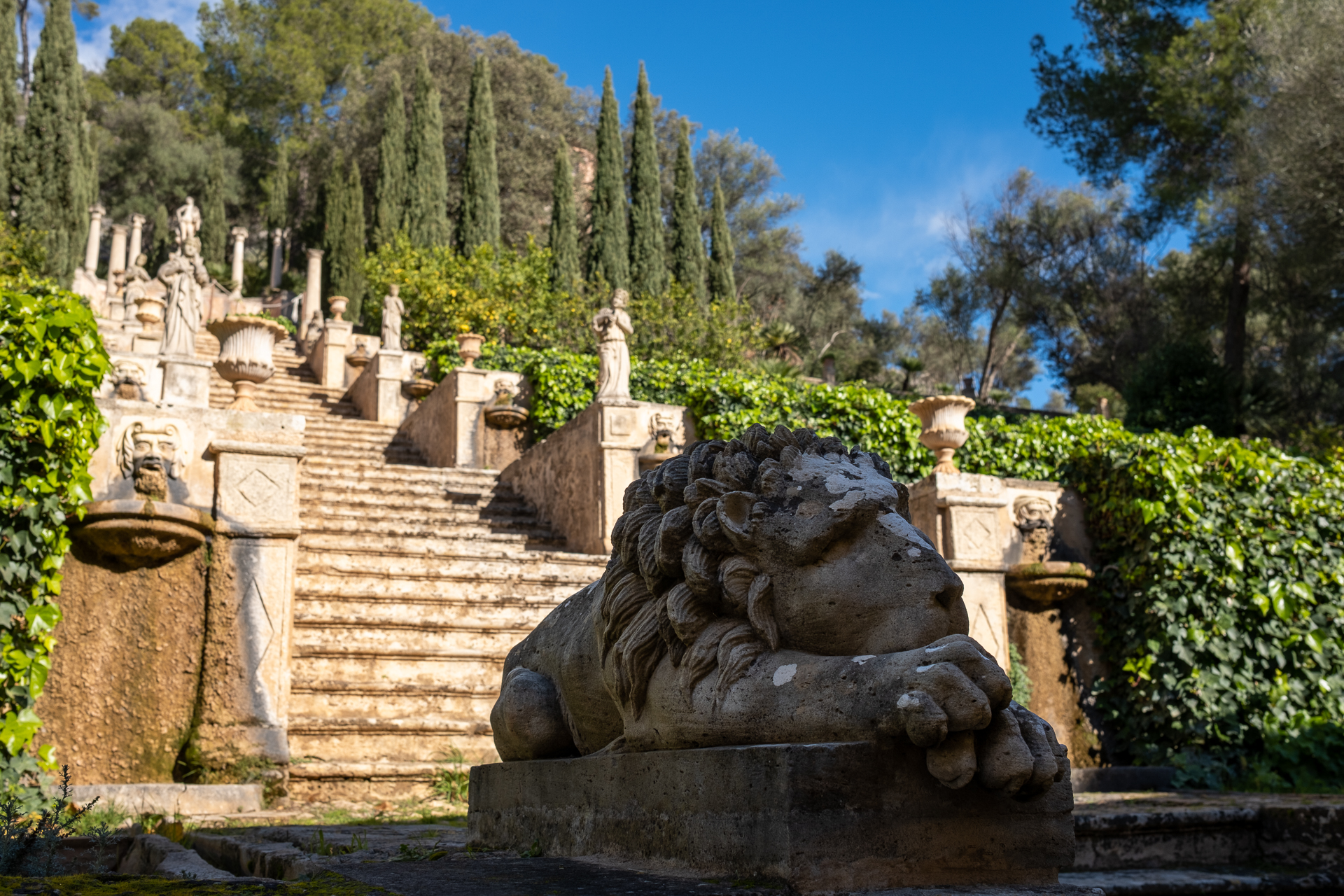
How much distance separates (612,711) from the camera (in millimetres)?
2656

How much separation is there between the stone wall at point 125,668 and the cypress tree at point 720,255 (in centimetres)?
2770

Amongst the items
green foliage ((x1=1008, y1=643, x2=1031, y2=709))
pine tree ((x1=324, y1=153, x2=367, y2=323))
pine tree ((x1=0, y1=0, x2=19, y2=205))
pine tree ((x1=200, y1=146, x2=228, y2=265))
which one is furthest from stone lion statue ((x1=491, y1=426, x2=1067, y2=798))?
pine tree ((x1=200, y1=146, x2=228, y2=265))

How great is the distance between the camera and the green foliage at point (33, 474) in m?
5.14

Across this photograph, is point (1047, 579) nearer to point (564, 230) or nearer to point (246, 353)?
point (246, 353)

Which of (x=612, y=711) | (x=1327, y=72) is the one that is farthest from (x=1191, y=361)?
(x=612, y=711)

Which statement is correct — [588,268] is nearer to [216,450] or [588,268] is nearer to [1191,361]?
[1191,361]

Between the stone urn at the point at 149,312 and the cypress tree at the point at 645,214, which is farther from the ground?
the cypress tree at the point at 645,214

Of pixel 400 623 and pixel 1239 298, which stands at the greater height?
pixel 1239 298

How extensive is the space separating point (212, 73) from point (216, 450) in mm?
46814

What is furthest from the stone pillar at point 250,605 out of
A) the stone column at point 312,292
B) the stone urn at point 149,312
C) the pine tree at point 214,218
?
the pine tree at point 214,218

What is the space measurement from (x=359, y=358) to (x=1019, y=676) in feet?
45.2

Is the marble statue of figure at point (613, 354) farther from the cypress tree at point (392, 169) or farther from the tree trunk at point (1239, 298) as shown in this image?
the cypress tree at point (392, 169)

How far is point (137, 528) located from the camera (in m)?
5.74

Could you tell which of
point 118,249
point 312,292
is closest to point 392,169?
point 312,292
